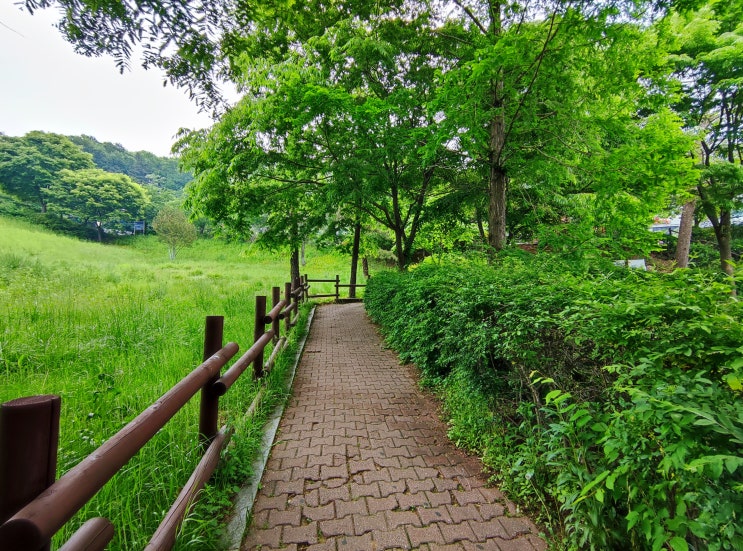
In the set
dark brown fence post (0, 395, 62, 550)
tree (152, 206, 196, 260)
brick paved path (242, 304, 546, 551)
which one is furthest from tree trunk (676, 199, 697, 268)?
tree (152, 206, 196, 260)

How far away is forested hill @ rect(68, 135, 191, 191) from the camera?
67.6 m

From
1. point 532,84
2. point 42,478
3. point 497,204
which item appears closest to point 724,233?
point 497,204

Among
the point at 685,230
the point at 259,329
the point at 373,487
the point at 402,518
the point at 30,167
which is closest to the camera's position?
the point at 402,518

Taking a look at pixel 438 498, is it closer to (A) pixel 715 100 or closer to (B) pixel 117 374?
(B) pixel 117 374

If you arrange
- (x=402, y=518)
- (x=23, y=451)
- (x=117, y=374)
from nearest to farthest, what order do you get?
(x=23, y=451) → (x=402, y=518) → (x=117, y=374)

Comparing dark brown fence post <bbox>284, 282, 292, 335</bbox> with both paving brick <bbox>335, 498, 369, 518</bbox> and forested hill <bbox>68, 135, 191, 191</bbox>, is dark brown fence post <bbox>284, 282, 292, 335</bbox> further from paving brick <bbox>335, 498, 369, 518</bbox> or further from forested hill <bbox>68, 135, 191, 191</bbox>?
forested hill <bbox>68, 135, 191, 191</bbox>

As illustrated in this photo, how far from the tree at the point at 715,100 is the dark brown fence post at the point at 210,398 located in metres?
13.9

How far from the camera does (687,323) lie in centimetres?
153

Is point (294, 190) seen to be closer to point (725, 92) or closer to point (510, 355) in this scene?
point (510, 355)

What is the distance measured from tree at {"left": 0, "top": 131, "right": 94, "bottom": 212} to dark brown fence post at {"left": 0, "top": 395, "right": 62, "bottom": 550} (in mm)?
59228

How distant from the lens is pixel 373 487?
8.31 ft

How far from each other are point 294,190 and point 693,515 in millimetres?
10240

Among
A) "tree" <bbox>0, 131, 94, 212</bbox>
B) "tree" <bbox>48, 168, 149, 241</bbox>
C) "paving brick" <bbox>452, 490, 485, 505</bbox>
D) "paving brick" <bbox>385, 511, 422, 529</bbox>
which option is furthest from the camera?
"tree" <bbox>48, 168, 149, 241</bbox>

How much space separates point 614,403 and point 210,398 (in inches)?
102
